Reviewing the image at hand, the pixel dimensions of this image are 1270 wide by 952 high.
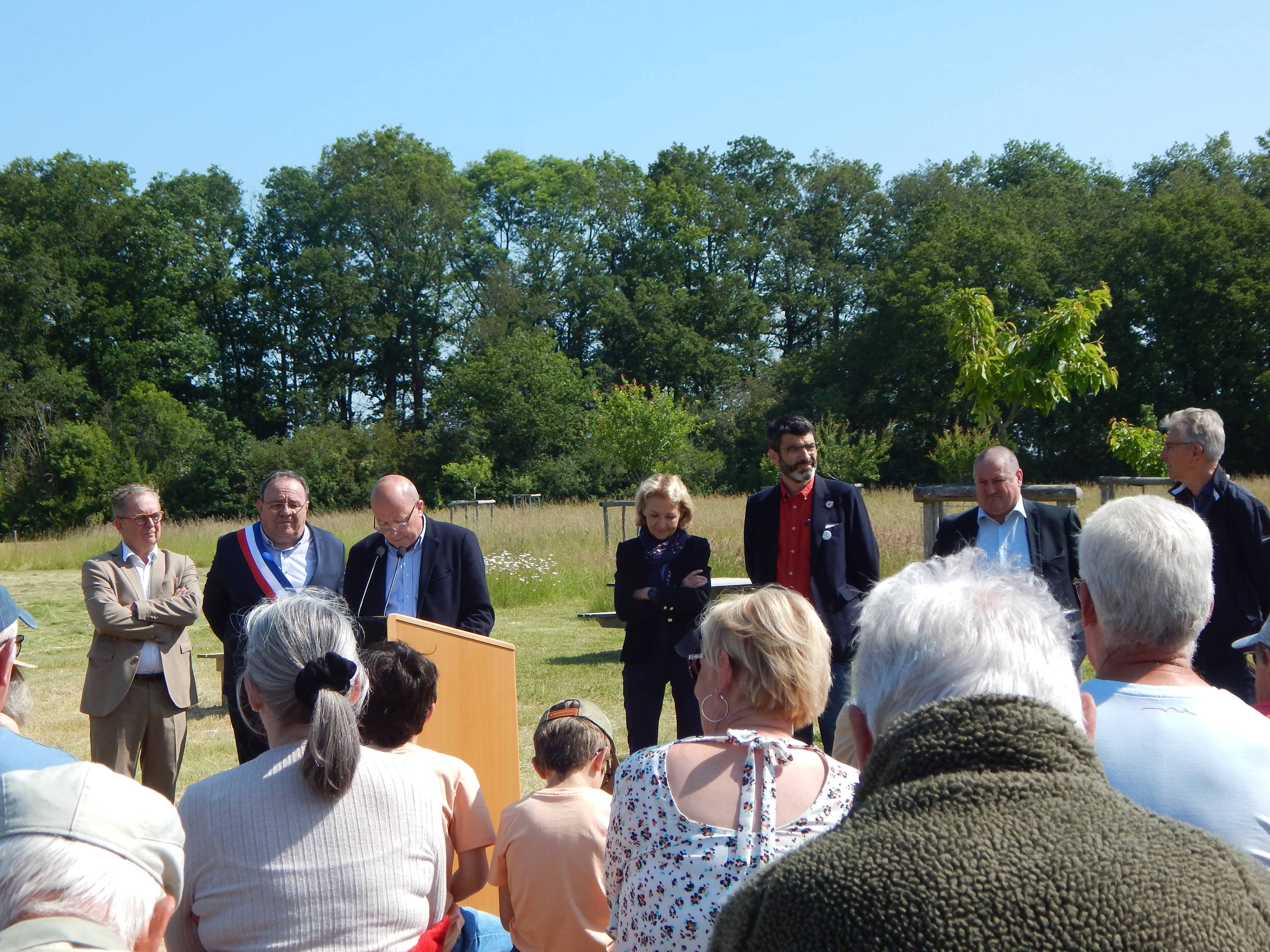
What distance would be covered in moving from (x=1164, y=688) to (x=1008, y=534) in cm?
317

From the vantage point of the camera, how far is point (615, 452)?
2897 cm

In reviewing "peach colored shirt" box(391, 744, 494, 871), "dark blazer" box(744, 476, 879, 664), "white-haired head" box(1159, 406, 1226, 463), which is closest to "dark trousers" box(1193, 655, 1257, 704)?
"white-haired head" box(1159, 406, 1226, 463)

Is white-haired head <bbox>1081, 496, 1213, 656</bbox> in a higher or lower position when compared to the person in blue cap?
higher

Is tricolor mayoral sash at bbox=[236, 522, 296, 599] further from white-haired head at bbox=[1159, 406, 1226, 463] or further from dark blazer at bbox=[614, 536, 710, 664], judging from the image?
white-haired head at bbox=[1159, 406, 1226, 463]

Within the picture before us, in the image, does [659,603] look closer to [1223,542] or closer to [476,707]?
[476,707]

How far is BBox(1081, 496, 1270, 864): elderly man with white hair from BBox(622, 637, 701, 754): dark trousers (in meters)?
2.97

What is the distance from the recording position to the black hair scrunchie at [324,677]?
2.52 metres

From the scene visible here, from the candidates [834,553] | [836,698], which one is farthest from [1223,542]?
[836,698]

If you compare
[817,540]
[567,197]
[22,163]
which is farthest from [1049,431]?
[22,163]

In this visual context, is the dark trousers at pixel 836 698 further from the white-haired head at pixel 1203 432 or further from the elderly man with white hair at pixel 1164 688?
the elderly man with white hair at pixel 1164 688

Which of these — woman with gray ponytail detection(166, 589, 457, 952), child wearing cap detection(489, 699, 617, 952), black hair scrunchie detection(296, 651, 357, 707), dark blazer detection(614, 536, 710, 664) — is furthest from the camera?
dark blazer detection(614, 536, 710, 664)

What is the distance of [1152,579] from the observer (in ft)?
7.59

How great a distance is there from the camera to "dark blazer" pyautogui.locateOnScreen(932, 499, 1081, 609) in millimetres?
5238

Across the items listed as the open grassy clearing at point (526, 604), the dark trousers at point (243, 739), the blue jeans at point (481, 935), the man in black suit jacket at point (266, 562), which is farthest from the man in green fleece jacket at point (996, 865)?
the man in black suit jacket at point (266, 562)
